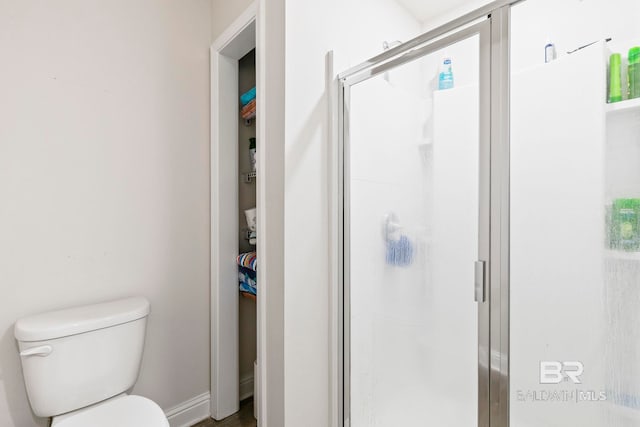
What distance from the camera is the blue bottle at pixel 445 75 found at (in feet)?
3.18

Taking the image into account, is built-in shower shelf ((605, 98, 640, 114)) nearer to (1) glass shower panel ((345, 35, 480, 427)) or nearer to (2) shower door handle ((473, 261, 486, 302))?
(1) glass shower panel ((345, 35, 480, 427))

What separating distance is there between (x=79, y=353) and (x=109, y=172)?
2.28 feet

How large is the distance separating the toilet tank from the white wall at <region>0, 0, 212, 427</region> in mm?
151

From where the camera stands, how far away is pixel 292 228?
1166 mm

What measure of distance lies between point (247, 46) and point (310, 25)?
469 mm

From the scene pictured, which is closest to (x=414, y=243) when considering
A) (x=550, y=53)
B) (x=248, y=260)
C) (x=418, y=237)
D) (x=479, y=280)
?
(x=418, y=237)

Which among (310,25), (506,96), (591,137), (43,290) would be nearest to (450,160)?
(506,96)

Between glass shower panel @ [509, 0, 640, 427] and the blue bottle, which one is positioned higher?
the blue bottle

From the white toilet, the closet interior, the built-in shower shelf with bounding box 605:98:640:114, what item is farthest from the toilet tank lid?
the built-in shower shelf with bounding box 605:98:640:114

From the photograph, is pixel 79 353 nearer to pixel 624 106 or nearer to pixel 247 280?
pixel 247 280

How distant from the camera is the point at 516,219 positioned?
33.9 inches

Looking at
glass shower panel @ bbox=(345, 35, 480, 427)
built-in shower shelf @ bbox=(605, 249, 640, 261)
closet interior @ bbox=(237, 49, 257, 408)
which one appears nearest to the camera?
built-in shower shelf @ bbox=(605, 249, 640, 261)

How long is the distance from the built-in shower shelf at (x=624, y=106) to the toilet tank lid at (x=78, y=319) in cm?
162

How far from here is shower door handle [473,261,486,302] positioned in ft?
2.95
